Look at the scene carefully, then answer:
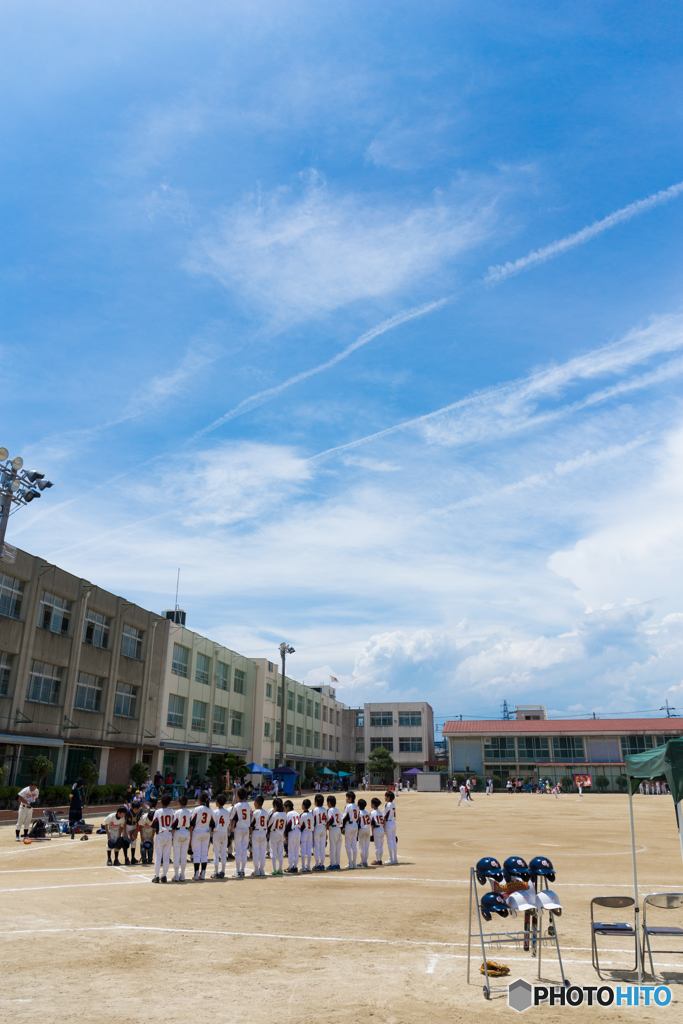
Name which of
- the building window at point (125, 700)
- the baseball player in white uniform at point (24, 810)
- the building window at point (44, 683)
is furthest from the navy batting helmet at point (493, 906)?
the building window at point (125, 700)

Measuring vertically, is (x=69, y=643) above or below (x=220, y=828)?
above

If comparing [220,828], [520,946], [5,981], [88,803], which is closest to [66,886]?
[220,828]

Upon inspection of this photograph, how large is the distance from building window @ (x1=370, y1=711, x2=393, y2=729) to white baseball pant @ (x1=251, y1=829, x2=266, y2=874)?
3556 inches

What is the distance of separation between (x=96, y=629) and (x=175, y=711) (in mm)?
12226

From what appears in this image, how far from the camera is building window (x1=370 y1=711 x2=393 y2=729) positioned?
341 feet

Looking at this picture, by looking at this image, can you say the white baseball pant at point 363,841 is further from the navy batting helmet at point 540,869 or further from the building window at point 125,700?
the building window at point 125,700

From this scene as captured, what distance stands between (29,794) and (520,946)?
65.8ft

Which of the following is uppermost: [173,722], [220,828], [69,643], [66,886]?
[69,643]

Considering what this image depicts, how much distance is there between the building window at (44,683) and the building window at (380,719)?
7130 centimetres

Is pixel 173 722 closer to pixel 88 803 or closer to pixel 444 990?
pixel 88 803

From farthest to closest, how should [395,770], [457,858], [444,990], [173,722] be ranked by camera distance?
1. [395,770]
2. [173,722]
3. [457,858]
4. [444,990]

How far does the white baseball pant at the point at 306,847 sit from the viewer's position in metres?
17.4

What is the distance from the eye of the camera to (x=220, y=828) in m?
16.1

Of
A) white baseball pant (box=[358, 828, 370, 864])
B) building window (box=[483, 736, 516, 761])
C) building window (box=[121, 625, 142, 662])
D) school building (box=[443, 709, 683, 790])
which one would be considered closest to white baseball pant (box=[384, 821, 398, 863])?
white baseball pant (box=[358, 828, 370, 864])
